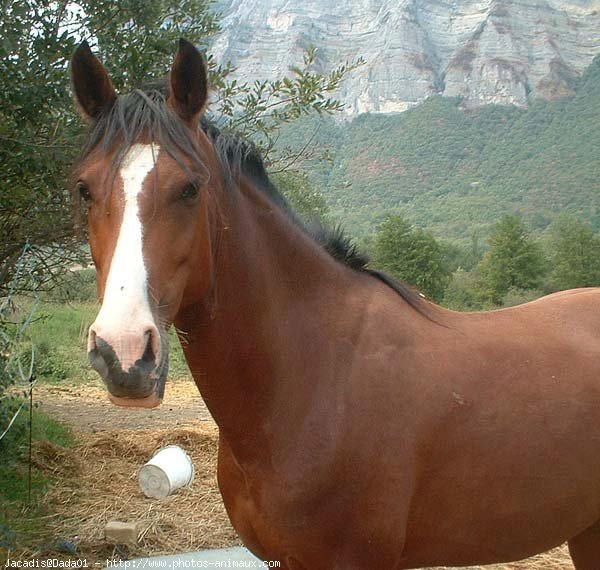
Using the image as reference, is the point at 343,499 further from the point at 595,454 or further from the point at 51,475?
the point at 51,475

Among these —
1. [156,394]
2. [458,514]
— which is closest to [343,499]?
[458,514]

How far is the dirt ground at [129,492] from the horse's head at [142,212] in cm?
321

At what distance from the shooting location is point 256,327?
2080mm

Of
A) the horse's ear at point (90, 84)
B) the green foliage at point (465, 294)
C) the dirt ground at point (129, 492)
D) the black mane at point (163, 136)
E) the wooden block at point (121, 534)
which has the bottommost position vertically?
the green foliage at point (465, 294)

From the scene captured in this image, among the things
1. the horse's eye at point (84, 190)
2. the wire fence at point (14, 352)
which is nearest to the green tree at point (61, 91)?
the wire fence at point (14, 352)

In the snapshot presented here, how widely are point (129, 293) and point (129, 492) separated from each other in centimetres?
434

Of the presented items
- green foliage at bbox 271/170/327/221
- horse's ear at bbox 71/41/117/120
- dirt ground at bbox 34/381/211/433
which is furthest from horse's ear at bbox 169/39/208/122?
dirt ground at bbox 34/381/211/433

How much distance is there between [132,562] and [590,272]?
2761cm

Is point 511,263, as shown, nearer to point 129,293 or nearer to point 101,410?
point 101,410

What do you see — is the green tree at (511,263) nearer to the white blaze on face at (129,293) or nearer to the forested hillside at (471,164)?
the forested hillside at (471,164)

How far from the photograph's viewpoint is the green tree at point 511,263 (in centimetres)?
2759

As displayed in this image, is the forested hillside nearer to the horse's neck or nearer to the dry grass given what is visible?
the dry grass

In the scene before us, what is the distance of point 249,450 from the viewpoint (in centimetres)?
207

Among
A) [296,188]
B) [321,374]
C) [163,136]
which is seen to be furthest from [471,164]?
[163,136]
